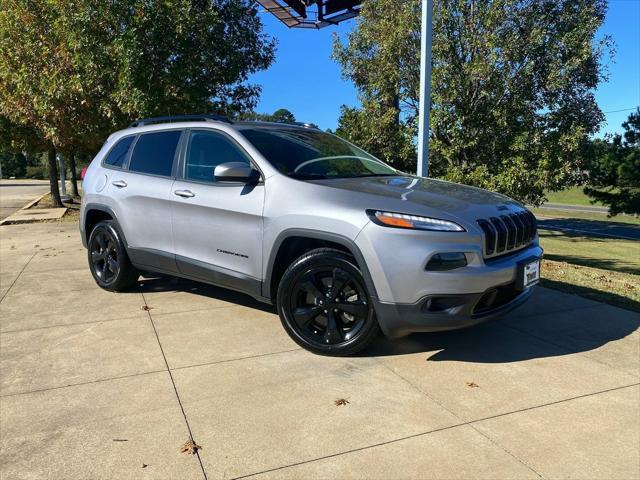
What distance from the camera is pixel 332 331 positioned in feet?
12.8

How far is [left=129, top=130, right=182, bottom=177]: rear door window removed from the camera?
16.5 ft

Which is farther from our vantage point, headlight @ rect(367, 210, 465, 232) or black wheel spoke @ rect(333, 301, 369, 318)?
black wheel spoke @ rect(333, 301, 369, 318)

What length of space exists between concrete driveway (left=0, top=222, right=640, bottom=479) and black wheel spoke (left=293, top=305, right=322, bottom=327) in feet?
0.89

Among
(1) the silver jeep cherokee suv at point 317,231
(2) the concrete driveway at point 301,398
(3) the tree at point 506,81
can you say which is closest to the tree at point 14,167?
(3) the tree at point 506,81

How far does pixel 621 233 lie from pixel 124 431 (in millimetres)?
31675

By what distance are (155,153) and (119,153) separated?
72 centimetres

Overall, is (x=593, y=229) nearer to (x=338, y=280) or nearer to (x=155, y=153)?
(x=155, y=153)

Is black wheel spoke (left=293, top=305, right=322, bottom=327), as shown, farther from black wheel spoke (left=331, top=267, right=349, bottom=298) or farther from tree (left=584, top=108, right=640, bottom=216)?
tree (left=584, top=108, right=640, bottom=216)

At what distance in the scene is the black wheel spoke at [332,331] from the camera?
389cm

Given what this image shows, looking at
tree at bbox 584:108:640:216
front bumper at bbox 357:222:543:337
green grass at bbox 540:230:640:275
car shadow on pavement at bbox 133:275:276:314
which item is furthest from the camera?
tree at bbox 584:108:640:216

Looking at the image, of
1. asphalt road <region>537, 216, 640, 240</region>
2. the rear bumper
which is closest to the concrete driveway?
the rear bumper

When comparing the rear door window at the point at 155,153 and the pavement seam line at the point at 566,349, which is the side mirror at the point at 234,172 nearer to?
the rear door window at the point at 155,153

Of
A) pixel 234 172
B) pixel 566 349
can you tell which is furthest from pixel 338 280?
pixel 566 349

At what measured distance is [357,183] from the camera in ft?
13.4
